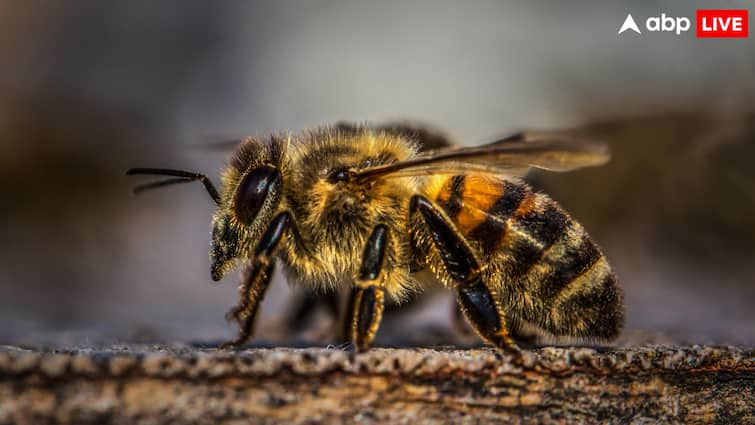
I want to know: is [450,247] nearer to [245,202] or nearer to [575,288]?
[575,288]

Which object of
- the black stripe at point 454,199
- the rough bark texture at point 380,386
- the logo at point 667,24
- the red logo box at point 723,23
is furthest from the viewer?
the logo at point 667,24

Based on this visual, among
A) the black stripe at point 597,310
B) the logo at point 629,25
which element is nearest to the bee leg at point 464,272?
the black stripe at point 597,310

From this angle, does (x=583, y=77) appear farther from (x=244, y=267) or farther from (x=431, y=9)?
(x=244, y=267)

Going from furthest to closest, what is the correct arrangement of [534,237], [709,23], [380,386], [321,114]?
[321,114] < [709,23] < [534,237] < [380,386]

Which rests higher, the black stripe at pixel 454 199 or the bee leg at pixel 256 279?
the black stripe at pixel 454 199

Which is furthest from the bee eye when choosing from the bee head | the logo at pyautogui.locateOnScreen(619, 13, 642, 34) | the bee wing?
the logo at pyautogui.locateOnScreen(619, 13, 642, 34)

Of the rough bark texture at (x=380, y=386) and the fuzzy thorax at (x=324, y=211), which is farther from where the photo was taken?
the fuzzy thorax at (x=324, y=211)

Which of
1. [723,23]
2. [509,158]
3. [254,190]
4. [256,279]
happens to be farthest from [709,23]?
[256,279]

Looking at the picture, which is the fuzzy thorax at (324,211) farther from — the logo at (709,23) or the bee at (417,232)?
the logo at (709,23)

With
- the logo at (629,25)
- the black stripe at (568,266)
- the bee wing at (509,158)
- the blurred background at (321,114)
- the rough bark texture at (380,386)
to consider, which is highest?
the logo at (629,25)
